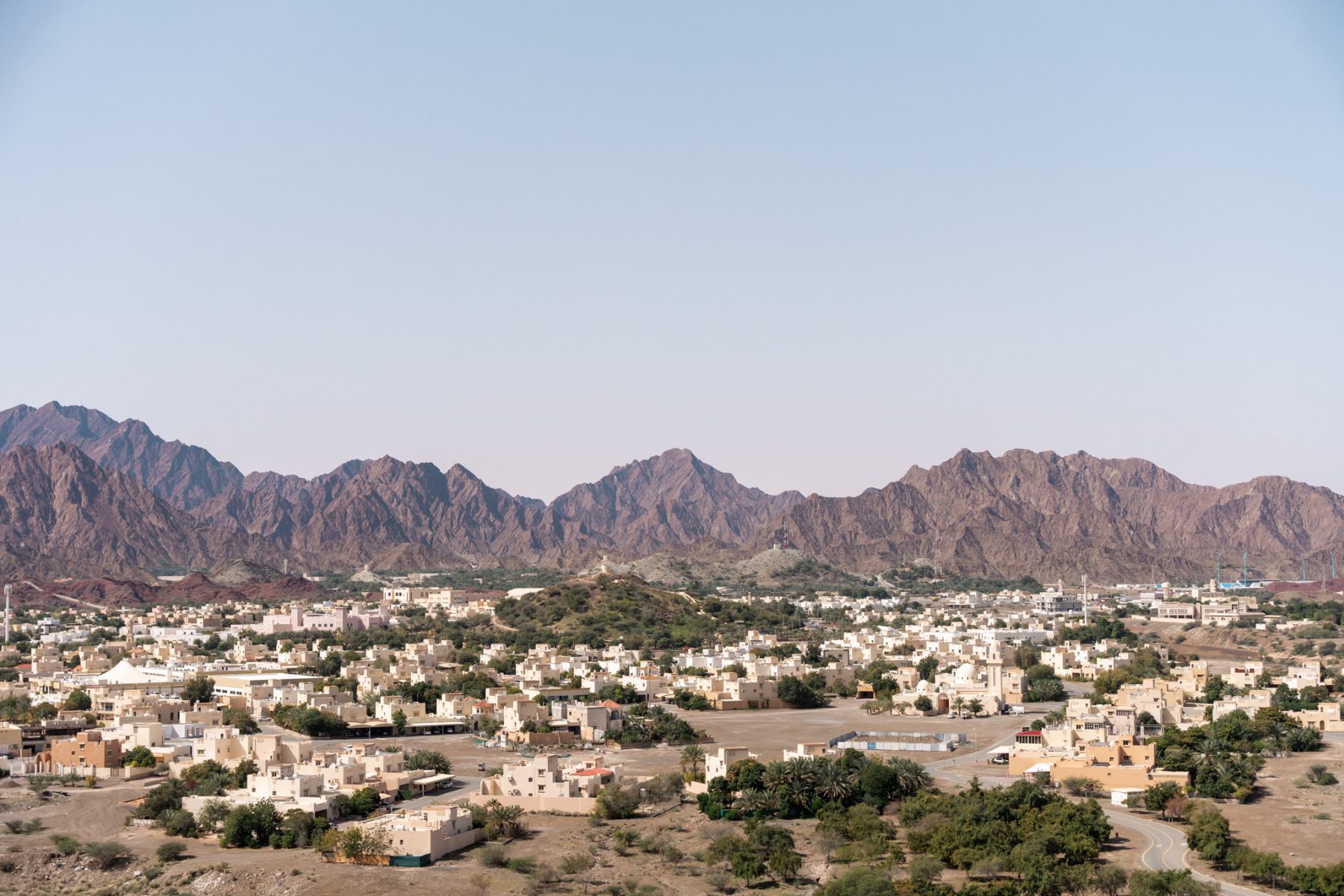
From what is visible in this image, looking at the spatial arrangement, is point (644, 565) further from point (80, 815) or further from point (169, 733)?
point (80, 815)

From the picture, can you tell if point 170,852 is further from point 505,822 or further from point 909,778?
point 909,778

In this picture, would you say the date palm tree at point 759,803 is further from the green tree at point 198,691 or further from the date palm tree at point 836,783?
the green tree at point 198,691

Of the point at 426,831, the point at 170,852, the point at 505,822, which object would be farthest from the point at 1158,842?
the point at 170,852

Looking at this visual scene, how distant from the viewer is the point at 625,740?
193ft

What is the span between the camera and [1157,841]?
41.4 metres

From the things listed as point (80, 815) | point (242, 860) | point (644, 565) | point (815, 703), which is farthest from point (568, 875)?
point (644, 565)

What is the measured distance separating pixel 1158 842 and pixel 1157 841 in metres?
0.19

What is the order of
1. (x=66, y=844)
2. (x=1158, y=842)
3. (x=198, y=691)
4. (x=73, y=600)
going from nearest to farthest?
(x=66, y=844) → (x=1158, y=842) → (x=198, y=691) → (x=73, y=600)

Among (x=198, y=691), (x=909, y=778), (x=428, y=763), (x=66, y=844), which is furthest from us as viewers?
(x=198, y=691)

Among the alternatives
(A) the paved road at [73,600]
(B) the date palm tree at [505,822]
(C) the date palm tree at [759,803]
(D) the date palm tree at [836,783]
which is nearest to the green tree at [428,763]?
(B) the date palm tree at [505,822]

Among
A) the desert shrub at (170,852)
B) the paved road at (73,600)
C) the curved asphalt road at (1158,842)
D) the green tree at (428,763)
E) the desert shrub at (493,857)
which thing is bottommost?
the curved asphalt road at (1158,842)

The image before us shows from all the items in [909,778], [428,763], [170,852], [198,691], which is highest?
[198,691]

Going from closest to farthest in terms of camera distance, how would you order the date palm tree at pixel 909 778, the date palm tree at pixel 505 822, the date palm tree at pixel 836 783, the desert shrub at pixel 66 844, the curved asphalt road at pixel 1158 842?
the curved asphalt road at pixel 1158 842, the desert shrub at pixel 66 844, the date palm tree at pixel 505 822, the date palm tree at pixel 836 783, the date palm tree at pixel 909 778

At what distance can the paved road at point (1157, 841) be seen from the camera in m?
37.3
